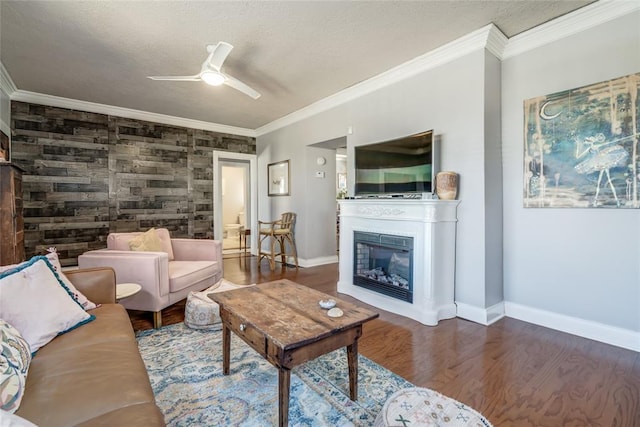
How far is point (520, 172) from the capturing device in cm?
276

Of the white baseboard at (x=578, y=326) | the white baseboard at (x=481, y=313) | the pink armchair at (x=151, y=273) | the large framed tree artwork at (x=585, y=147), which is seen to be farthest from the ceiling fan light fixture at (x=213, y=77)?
the white baseboard at (x=578, y=326)

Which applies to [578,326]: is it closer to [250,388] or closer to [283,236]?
[250,388]

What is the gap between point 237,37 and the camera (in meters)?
2.71

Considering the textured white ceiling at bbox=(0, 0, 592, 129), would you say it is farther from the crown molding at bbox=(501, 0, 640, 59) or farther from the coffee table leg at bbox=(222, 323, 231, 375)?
the coffee table leg at bbox=(222, 323, 231, 375)

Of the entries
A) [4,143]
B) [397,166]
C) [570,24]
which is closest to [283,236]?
[397,166]

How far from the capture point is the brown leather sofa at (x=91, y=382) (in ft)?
3.15

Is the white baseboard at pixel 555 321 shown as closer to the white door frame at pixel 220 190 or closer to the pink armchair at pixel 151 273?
the pink armchair at pixel 151 273

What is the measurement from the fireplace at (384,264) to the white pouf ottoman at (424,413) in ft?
5.16

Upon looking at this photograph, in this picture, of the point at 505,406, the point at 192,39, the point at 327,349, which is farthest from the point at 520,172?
the point at 192,39

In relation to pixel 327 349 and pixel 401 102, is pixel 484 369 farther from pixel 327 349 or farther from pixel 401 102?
pixel 401 102

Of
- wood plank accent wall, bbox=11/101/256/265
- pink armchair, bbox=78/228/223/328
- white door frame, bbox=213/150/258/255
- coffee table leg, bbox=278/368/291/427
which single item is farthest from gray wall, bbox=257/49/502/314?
wood plank accent wall, bbox=11/101/256/265

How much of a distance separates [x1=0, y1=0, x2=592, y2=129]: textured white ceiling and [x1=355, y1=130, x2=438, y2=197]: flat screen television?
880 millimetres

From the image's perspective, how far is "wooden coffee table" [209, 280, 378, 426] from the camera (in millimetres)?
1345

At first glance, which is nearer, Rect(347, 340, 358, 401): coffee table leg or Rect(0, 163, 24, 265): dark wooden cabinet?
Rect(347, 340, 358, 401): coffee table leg
